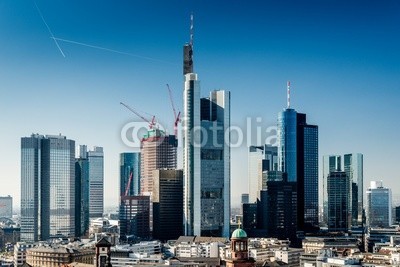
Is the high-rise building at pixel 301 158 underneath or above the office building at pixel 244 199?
above

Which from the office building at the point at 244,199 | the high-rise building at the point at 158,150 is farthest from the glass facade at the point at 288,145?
the high-rise building at the point at 158,150

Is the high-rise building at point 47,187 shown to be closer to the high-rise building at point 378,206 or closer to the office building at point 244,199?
the office building at point 244,199

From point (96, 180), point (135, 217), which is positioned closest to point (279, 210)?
point (135, 217)

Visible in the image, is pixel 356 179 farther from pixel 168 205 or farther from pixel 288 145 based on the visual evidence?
pixel 168 205

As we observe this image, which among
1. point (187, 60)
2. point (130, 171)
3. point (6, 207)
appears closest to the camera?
point (187, 60)

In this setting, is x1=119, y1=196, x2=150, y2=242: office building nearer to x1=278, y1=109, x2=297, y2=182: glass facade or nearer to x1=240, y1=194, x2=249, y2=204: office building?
x1=240, y1=194, x2=249, y2=204: office building

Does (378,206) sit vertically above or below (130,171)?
below

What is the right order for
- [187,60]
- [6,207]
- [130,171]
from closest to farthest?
[187,60]
[130,171]
[6,207]
